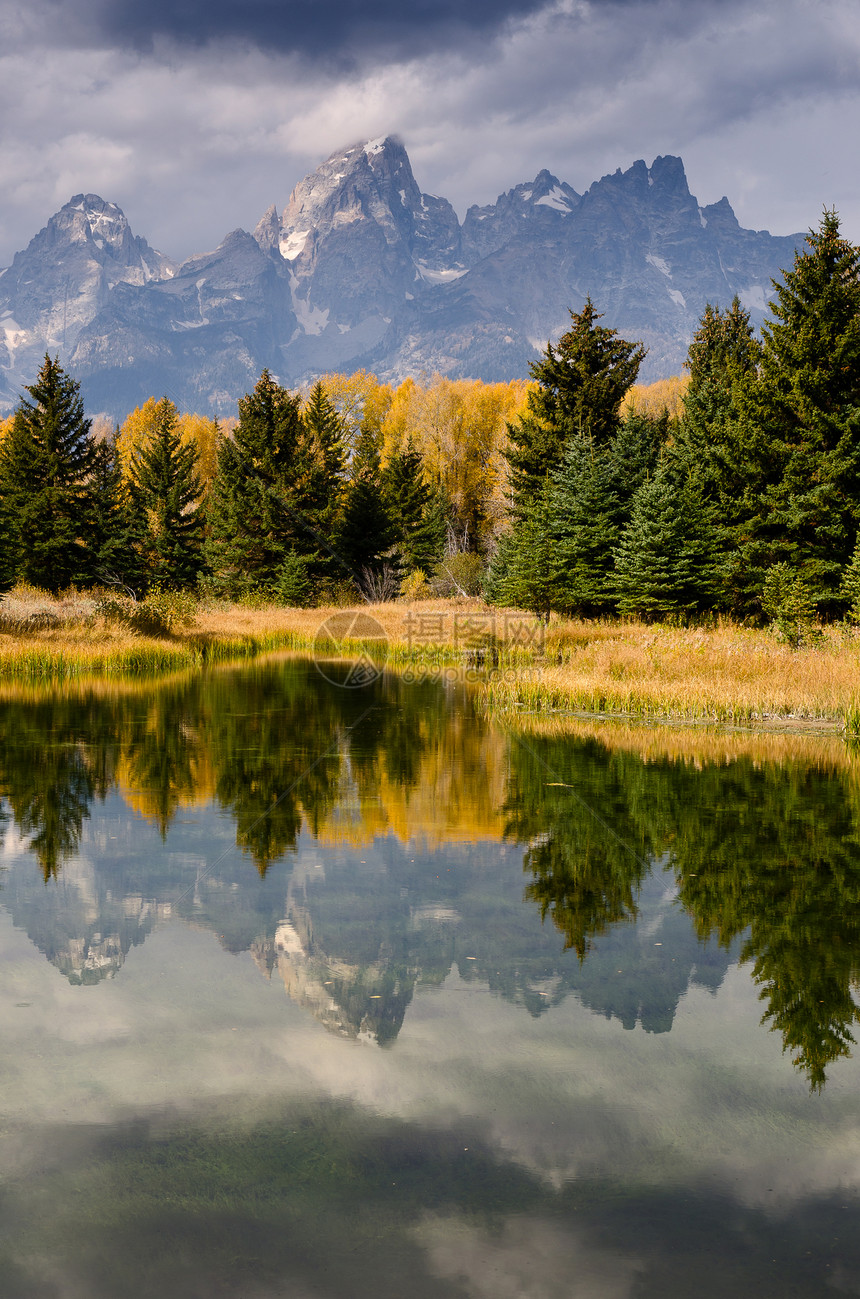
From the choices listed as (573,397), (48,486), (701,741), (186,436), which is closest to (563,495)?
(573,397)

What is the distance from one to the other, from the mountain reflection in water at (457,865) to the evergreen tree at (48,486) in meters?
33.6

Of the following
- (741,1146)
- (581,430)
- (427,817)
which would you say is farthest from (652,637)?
(581,430)

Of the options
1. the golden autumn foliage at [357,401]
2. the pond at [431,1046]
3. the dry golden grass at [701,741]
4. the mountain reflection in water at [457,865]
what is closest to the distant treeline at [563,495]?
the golden autumn foliage at [357,401]

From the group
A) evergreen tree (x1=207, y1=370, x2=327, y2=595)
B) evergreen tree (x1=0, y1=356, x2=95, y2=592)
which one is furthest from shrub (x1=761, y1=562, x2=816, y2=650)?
evergreen tree (x1=0, y1=356, x2=95, y2=592)

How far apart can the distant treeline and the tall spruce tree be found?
0.27ft

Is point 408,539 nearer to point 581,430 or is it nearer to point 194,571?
point 194,571

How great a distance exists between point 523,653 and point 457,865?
72.3 feet

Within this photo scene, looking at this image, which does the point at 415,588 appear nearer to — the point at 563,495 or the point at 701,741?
the point at 563,495

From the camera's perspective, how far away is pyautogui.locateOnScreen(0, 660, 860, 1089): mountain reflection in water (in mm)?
6980

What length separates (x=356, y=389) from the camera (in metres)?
90.3

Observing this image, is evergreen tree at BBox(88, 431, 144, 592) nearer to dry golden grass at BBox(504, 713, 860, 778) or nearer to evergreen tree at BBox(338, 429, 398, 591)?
evergreen tree at BBox(338, 429, 398, 591)

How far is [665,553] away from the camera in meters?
38.3

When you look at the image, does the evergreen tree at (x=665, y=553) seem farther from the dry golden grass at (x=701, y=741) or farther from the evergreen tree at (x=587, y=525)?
the dry golden grass at (x=701, y=741)

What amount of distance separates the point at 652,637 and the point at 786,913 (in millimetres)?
17233
